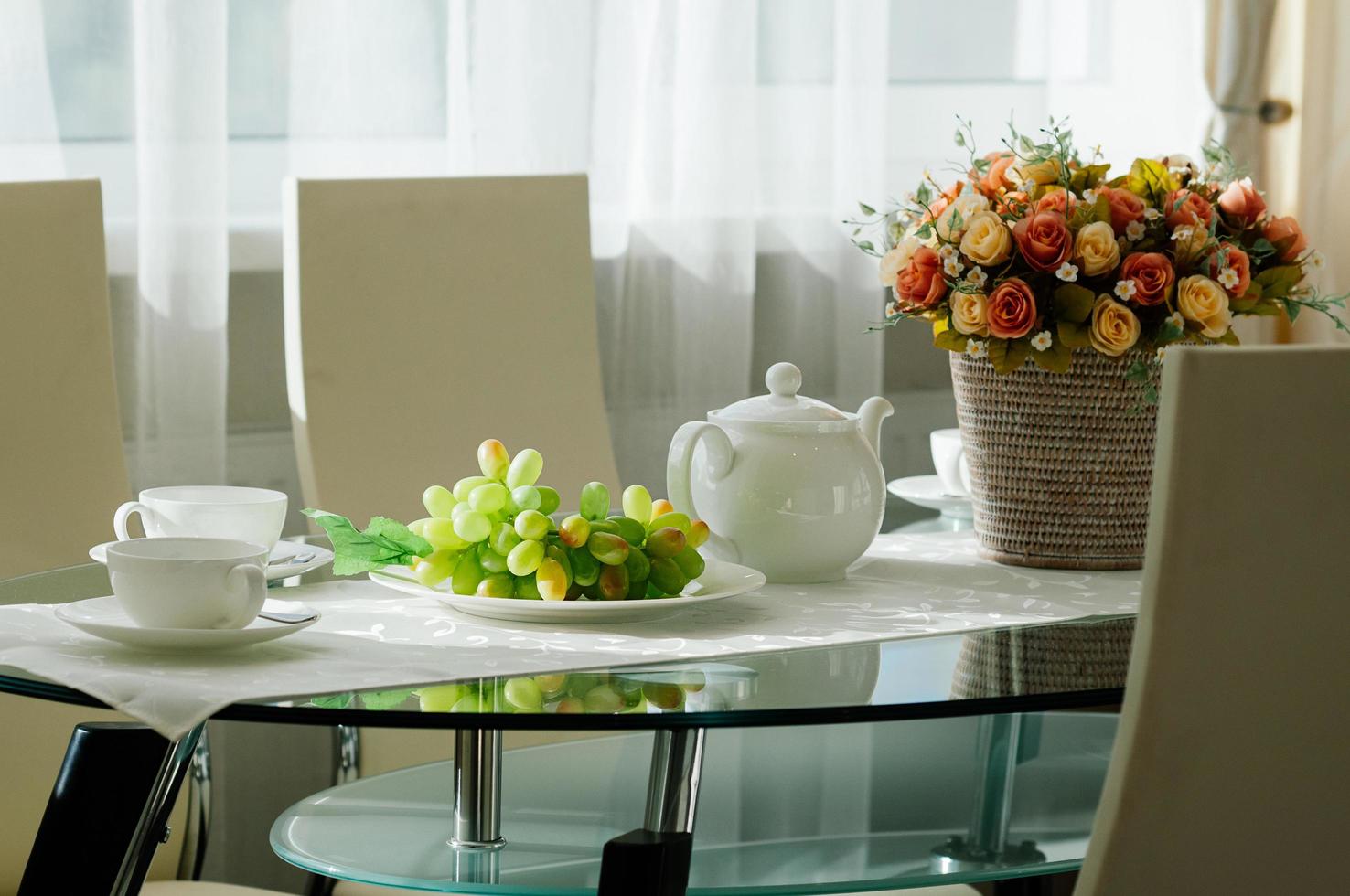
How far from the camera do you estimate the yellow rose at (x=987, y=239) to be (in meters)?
1.47

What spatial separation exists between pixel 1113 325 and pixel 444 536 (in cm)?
60

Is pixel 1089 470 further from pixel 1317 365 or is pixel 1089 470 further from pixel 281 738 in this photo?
pixel 281 738

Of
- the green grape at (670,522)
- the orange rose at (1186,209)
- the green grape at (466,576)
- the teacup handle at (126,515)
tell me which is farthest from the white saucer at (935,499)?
the teacup handle at (126,515)

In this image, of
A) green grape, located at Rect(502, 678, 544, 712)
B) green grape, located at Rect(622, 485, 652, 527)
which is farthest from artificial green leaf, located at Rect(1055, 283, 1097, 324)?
green grape, located at Rect(502, 678, 544, 712)

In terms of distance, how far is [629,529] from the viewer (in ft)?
4.34

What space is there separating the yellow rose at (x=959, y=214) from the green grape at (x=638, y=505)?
377 mm

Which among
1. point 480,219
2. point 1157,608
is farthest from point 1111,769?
point 480,219

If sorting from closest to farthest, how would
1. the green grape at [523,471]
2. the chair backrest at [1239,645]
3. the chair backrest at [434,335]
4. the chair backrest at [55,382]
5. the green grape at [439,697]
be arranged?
the chair backrest at [1239,645]
the green grape at [439,697]
the green grape at [523,471]
the chair backrest at [55,382]
the chair backrest at [434,335]

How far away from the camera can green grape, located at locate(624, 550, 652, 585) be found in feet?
4.34

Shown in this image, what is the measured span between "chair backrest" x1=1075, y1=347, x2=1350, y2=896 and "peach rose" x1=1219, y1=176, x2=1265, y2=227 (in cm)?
61

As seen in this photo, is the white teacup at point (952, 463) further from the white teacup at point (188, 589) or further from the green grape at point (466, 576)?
the white teacup at point (188, 589)

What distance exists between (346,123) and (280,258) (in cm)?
23

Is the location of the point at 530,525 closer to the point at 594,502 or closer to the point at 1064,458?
the point at 594,502

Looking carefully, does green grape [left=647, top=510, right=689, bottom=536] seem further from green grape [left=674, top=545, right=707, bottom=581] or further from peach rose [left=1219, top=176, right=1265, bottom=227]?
peach rose [left=1219, top=176, right=1265, bottom=227]
